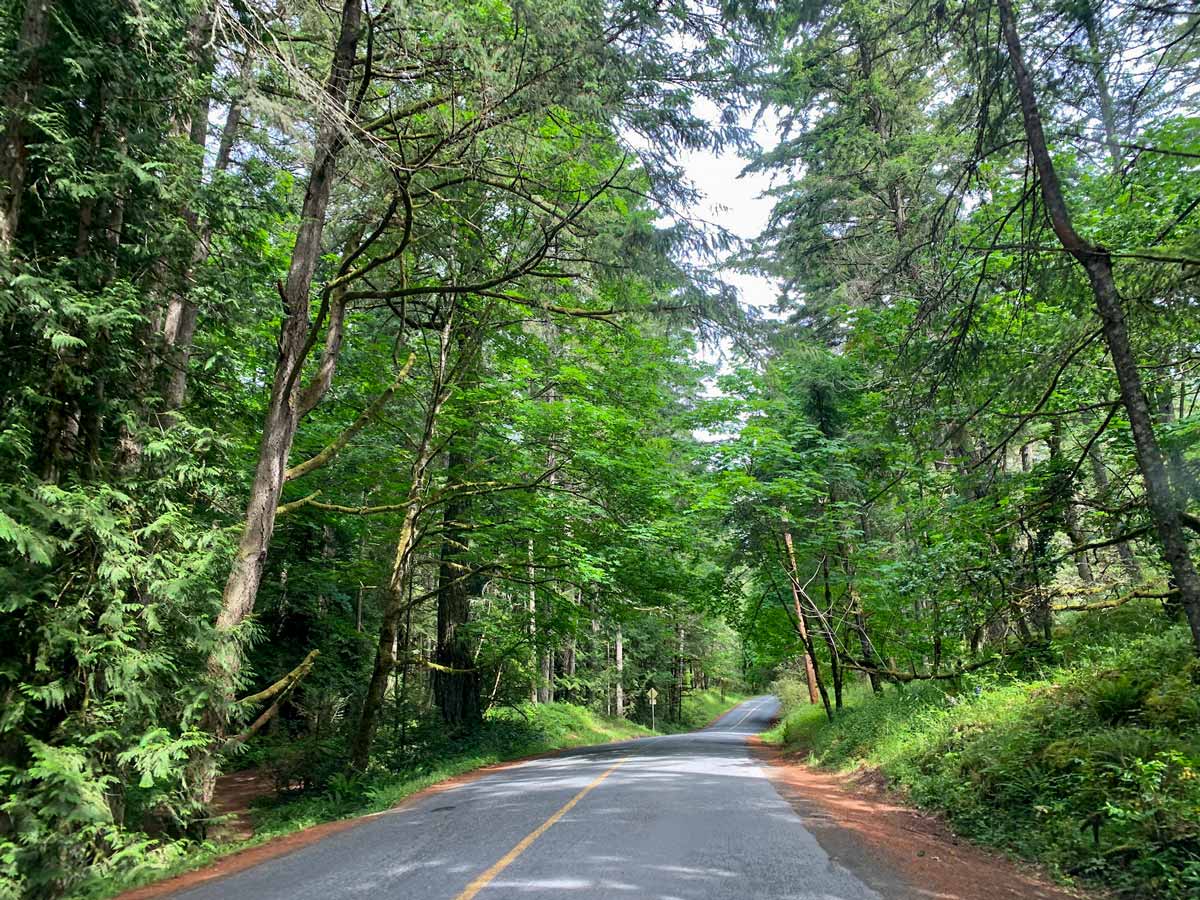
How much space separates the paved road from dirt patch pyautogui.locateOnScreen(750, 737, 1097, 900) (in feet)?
0.85

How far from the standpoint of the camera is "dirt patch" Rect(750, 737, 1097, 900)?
459cm

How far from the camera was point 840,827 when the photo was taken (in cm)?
647

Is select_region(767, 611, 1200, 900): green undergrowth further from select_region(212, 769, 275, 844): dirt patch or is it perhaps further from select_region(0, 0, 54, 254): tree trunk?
select_region(0, 0, 54, 254): tree trunk

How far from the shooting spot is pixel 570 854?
16.8 ft

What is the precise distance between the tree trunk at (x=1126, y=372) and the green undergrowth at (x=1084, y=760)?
4.14ft

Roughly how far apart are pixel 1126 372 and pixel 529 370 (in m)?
9.81

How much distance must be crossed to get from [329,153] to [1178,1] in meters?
8.33

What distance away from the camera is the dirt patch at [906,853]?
459cm

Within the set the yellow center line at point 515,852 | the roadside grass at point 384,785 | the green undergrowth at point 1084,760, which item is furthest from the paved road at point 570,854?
the green undergrowth at point 1084,760

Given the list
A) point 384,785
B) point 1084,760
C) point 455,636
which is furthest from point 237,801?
point 1084,760

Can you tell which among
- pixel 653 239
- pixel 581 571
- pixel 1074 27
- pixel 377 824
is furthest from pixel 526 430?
pixel 1074 27

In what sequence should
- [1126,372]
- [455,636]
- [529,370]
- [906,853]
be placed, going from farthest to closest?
[455,636] → [529,370] → [906,853] → [1126,372]

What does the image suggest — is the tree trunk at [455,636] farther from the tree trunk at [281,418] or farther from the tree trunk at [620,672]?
the tree trunk at [620,672]

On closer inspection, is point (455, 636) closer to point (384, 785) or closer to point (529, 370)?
point (384, 785)
